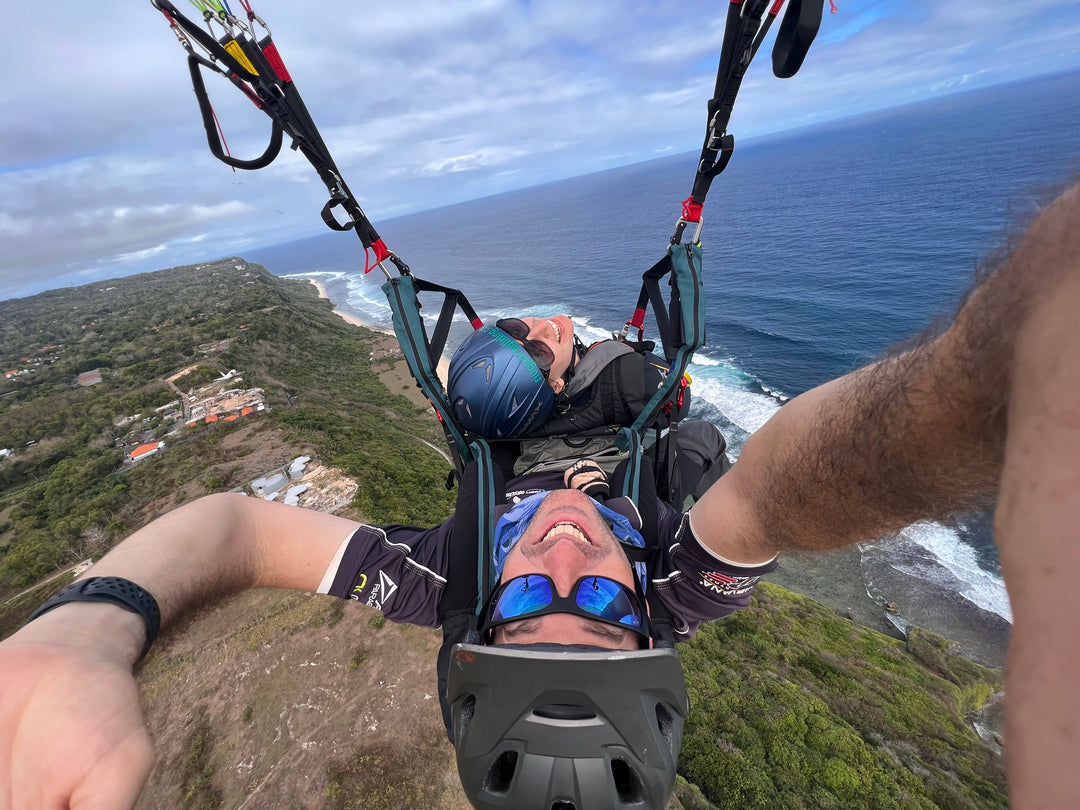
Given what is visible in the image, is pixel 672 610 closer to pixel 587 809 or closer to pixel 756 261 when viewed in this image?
pixel 587 809

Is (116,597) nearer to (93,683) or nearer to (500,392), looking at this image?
(93,683)

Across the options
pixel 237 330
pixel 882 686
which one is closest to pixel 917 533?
pixel 882 686

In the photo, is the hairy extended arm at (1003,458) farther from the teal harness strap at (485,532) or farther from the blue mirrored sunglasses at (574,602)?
the teal harness strap at (485,532)

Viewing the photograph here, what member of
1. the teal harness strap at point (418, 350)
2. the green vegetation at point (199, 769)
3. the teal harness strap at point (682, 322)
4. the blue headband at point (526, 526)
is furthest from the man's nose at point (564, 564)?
the green vegetation at point (199, 769)

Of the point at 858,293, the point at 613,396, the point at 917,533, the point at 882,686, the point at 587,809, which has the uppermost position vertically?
the point at 613,396

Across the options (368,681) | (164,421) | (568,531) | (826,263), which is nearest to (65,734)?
(568,531)

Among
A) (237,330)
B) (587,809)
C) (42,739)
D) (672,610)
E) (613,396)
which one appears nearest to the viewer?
(42,739)

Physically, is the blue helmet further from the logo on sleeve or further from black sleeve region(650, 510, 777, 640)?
the logo on sleeve
